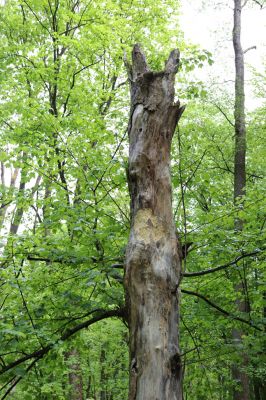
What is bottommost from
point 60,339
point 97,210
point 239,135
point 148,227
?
point 60,339

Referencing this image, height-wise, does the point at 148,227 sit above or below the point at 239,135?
below

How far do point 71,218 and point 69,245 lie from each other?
321 millimetres

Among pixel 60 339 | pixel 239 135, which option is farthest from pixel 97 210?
pixel 239 135

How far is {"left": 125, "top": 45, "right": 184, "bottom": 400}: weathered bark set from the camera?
2561mm

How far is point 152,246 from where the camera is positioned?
2.94 metres

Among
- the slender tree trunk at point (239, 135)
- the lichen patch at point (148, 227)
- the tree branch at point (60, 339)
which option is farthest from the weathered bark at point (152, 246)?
the slender tree trunk at point (239, 135)

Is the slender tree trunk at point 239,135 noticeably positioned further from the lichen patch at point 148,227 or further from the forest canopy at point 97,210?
the lichen patch at point 148,227

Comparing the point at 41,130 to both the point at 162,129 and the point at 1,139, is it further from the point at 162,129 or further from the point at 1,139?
the point at 162,129

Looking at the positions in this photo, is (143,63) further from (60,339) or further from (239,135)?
(239,135)

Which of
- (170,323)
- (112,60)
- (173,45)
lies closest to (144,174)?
(170,323)

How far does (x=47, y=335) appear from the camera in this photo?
12.4 feet

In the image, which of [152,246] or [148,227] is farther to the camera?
[148,227]

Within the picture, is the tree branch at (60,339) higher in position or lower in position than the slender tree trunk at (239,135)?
lower

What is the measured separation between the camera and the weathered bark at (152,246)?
2561mm
